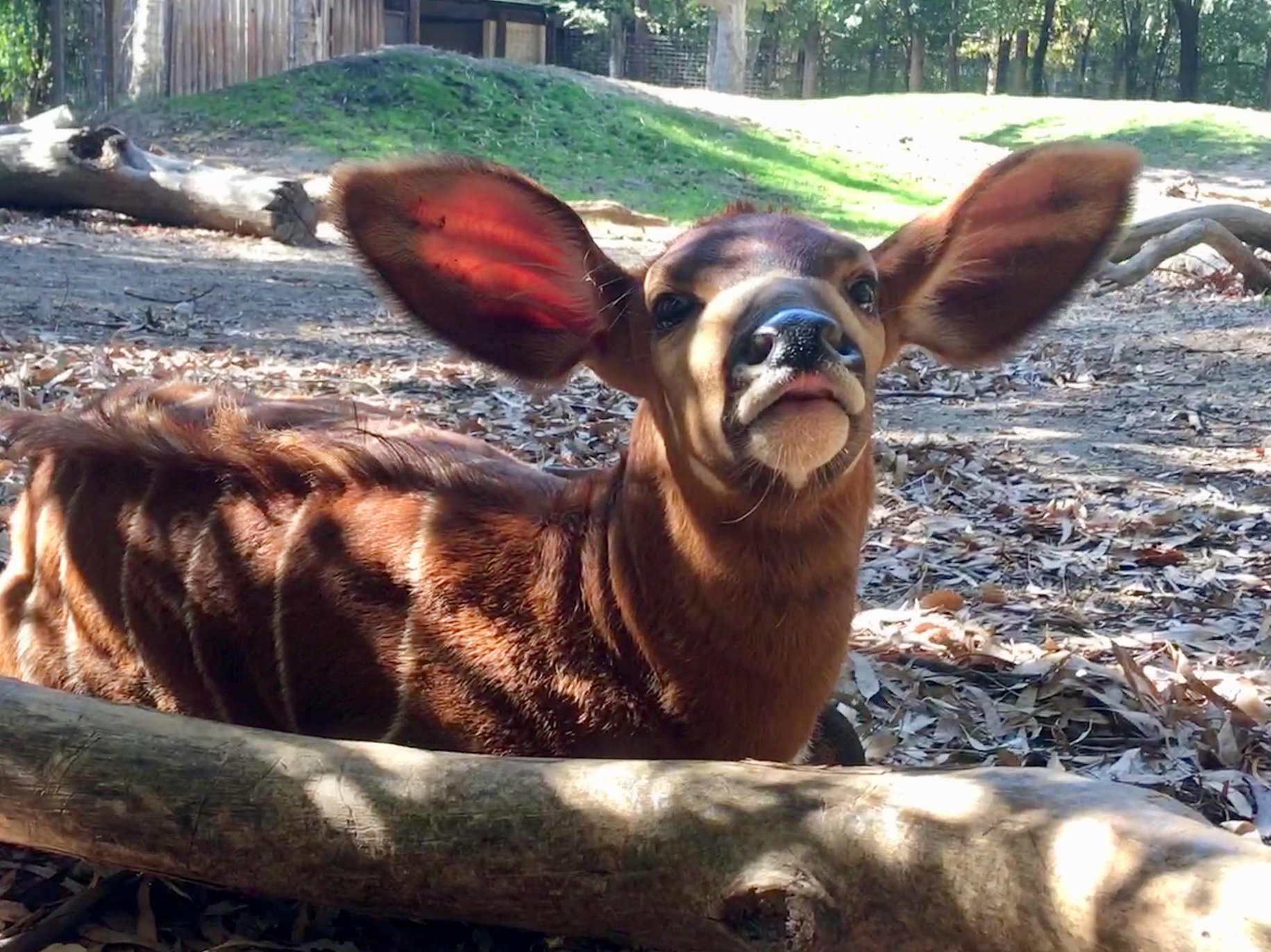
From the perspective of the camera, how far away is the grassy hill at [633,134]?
22.8 m

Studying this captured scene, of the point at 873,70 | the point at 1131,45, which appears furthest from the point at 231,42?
the point at 1131,45

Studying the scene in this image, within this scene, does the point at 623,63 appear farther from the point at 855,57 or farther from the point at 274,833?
the point at 274,833

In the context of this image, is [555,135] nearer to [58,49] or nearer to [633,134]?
[633,134]

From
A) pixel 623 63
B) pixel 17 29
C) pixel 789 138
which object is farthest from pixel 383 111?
pixel 623 63

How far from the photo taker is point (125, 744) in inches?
115

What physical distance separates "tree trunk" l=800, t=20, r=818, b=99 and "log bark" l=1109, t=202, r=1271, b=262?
35354 millimetres

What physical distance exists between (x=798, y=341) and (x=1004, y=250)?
118cm

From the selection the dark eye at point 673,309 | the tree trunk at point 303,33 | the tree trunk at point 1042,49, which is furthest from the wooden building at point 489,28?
the dark eye at point 673,309

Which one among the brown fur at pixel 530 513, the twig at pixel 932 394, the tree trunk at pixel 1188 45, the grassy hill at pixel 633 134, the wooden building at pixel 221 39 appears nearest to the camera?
the brown fur at pixel 530 513

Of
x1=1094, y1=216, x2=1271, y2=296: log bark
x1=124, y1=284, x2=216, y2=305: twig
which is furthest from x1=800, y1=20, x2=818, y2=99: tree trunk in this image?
x1=124, y1=284, x2=216, y2=305: twig

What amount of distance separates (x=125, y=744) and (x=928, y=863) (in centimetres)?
150

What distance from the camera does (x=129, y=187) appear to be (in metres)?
15.1

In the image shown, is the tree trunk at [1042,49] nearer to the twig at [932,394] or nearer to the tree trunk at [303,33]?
the tree trunk at [303,33]

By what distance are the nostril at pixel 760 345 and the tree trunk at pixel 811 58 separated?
47.2 m
